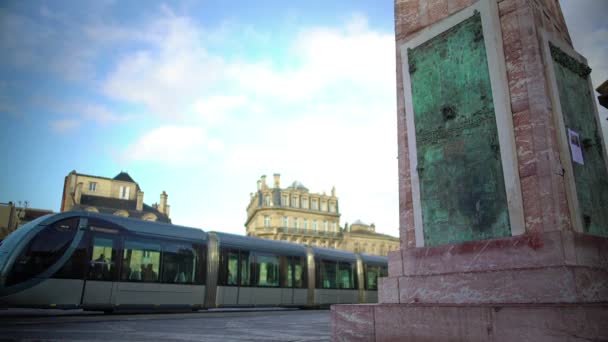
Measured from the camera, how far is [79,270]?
11055 millimetres

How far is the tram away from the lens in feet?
34.0

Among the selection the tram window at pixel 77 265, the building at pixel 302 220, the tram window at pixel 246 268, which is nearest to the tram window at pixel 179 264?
the tram window at pixel 246 268

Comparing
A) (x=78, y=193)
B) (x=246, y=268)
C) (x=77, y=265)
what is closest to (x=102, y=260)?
(x=77, y=265)

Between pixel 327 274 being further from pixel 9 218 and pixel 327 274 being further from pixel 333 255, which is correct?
pixel 9 218

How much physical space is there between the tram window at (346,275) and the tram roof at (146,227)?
758 centimetres

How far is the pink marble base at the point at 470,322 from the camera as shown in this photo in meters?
3.11

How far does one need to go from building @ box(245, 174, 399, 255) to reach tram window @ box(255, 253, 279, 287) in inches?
1686

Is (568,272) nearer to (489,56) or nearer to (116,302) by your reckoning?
(489,56)

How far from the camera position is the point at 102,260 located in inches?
457

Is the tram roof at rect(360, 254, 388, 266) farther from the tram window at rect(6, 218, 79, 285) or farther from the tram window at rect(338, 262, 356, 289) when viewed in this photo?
the tram window at rect(6, 218, 79, 285)

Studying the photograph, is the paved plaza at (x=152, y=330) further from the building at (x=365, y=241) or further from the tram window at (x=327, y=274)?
the building at (x=365, y=241)

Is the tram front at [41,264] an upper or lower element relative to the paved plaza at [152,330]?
upper

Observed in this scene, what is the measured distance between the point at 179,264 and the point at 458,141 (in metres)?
10.8

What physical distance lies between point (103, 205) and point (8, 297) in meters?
44.0
